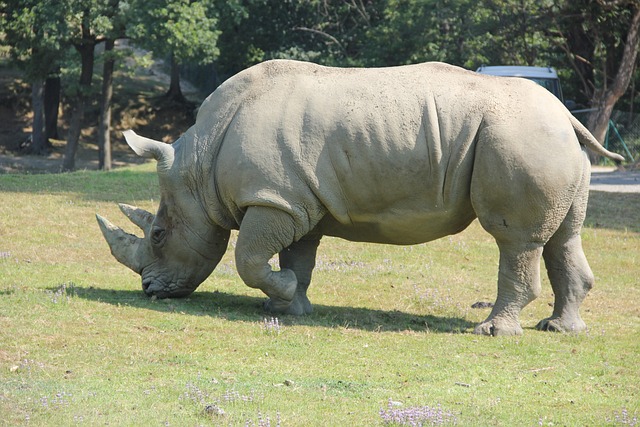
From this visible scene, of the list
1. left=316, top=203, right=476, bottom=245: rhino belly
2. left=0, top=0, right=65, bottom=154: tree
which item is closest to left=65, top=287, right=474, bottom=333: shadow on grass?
left=316, top=203, right=476, bottom=245: rhino belly

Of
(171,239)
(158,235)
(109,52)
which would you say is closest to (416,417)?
(171,239)

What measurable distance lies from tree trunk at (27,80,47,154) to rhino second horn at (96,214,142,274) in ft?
83.7

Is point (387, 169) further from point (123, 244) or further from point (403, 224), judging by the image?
point (123, 244)

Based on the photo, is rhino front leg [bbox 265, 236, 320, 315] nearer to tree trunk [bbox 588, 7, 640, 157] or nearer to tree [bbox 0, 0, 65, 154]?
tree [bbox 0, 0, 65, 154]

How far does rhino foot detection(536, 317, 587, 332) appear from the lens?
960cm

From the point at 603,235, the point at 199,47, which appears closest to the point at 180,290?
the point at 603,235

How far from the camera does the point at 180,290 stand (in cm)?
1023

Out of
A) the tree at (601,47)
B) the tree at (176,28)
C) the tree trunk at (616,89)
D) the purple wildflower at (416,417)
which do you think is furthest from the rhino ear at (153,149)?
the tree trunk at (616,89)

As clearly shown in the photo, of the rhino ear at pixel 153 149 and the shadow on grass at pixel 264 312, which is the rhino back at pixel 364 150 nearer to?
the rhino ear at pixel 153 149

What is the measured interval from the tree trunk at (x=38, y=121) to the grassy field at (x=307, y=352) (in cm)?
2267

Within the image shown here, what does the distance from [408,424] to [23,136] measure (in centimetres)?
3498

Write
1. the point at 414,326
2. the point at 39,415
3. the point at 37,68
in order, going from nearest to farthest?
the point at 39,415 → the point at 414,326 → the point at 37,68

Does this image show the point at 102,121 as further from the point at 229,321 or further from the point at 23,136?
the point at 229,321

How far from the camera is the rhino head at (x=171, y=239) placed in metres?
9.93
